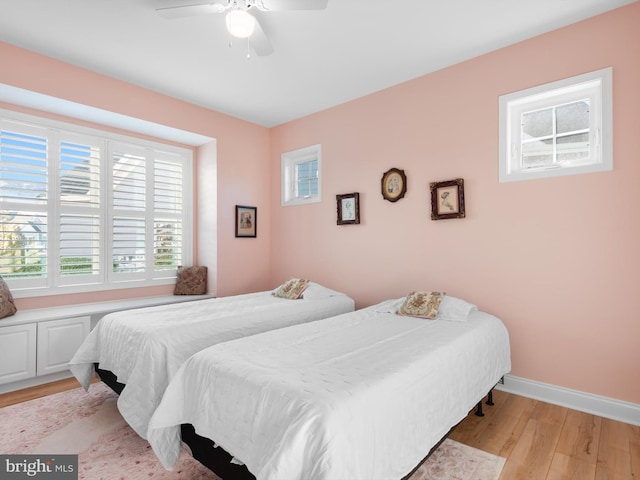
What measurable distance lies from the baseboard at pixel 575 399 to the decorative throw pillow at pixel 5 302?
4.28 meters

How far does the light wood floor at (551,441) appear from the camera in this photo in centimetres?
190

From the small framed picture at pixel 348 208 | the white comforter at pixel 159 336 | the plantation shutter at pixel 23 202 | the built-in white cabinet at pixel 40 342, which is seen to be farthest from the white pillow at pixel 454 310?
the plantation shutter at pixel 23 202

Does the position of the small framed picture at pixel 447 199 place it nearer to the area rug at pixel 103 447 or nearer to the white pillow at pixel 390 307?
the white pillow at pixel 390 307

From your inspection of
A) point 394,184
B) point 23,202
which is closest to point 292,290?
point 394,184

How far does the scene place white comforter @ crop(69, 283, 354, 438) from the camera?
218 centimetres

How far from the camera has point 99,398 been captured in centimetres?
284

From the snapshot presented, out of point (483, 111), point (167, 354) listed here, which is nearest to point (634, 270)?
point (483, 111)

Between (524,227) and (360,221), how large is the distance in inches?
64.0

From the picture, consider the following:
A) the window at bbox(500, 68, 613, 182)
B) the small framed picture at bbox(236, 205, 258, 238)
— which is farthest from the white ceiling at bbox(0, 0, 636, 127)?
the small framed picture at bbox(236, 205, 258, 238)

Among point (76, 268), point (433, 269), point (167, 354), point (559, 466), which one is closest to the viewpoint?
point (559, 466)

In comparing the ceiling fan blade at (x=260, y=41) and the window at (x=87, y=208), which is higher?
the ceiling fan blade at (x=260, y=41)

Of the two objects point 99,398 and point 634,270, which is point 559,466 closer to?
point 634,270

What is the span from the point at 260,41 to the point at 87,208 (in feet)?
8.81

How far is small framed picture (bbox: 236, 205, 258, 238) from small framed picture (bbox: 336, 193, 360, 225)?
1.30 m
